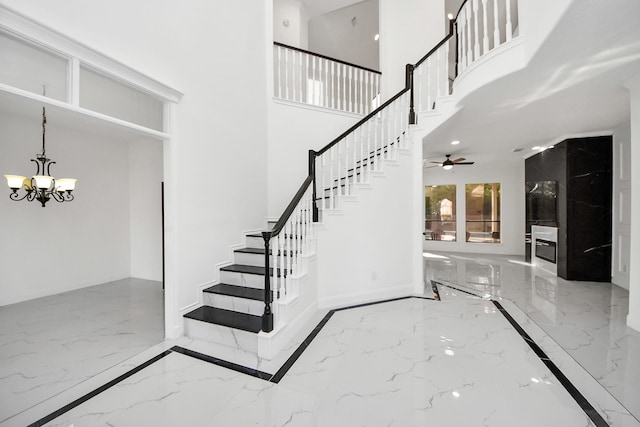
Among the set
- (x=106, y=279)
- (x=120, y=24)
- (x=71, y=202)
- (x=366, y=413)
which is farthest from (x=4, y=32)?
(x=106, y=279)

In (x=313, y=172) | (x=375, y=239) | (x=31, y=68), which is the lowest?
(x=375, y=239)

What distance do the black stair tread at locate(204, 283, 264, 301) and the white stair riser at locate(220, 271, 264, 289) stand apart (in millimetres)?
50

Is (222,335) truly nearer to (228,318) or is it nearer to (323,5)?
(228,318)

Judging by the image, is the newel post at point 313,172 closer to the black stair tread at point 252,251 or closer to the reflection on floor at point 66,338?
the black stair tread at point 252,251

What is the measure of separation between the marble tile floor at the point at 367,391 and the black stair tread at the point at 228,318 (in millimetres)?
369

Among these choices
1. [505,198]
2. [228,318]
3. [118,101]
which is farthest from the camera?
[505,198]

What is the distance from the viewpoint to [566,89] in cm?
294

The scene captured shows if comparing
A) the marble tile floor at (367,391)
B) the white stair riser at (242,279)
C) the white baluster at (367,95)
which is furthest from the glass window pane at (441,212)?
the white stair riser at (242,279)

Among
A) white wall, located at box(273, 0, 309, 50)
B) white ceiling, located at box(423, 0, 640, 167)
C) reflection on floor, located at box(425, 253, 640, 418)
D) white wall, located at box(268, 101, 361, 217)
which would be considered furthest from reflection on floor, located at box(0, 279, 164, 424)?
white wall, located at box(273, 0, 309, 50)

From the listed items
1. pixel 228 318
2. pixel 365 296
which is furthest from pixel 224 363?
pixel 365 296

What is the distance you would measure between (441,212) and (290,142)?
6.16 metres

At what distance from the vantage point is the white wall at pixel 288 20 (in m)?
5.90

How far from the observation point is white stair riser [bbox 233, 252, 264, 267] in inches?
135

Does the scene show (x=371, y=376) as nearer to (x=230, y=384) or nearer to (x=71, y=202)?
(x=230, y=384)
